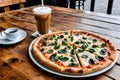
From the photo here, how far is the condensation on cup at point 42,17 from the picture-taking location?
111cm

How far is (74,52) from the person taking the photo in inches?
36.0

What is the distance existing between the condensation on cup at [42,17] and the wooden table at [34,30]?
102mm

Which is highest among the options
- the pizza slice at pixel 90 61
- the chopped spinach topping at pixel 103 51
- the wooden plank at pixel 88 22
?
the wooden plank at pixel 88 22

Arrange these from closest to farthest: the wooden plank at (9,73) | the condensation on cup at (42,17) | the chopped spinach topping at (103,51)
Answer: the wooden plank at (9,73) → the chopped spinach topping at (103,51) → the condensation on cup at (42,17)

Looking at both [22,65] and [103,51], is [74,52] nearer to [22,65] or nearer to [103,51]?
[103,51]

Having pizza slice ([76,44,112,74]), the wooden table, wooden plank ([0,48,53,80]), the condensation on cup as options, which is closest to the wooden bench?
the wooden table

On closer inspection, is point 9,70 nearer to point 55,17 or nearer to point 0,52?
point 0,52

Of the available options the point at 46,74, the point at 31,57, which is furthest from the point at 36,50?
the point at 46,74

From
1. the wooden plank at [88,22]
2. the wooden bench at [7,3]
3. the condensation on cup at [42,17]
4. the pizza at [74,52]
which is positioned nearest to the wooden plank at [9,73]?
the pizza at [74,52]

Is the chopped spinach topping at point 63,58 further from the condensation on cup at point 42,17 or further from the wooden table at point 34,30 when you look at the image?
the condensation on cup at point 42,17

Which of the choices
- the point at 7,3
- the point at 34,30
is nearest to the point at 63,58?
the point at 34,30

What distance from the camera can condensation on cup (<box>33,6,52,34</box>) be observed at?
3.65 ft

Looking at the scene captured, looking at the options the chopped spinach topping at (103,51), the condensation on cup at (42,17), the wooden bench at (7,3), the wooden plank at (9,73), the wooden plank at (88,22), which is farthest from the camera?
the wooden bench at (7,3)

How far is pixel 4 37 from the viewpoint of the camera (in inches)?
43.4
